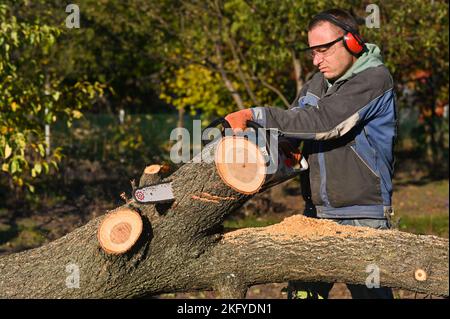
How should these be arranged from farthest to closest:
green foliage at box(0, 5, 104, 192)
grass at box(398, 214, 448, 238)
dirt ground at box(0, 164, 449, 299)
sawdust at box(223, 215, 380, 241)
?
grass at box(398, 214, 448, 238) → dirt ground at box(0, 164, 449, 299) → green foliage at box(0, 5, 104, 192) → sawdust at box(223, 215, 380, 241)

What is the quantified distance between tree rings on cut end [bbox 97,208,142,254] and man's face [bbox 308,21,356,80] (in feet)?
4.01

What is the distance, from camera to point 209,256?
3.69m

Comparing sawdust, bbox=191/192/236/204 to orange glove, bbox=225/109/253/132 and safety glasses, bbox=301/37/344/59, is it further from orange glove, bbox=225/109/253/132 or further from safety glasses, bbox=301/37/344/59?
safety glasses, bbox=301/37/344/59

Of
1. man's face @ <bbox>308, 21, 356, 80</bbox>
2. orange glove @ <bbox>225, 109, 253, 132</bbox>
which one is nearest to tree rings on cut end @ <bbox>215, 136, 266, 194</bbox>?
orange glove @ <bbox>225, 109, 253, 132</bbox>

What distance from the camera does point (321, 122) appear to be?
3582 millimetres

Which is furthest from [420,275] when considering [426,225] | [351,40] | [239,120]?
[426,225]

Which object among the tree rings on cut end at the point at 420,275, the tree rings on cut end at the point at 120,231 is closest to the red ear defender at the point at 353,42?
the tree rings on cut end at the point at 420,275

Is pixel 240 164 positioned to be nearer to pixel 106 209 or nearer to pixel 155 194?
pixel 155 194

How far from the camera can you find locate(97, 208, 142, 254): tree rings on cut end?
3.41 m

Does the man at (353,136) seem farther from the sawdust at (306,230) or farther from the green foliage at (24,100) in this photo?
the green foliage at (24,100)

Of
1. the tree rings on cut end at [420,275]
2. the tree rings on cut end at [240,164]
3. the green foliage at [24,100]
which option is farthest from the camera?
the green foliage at [24,100]

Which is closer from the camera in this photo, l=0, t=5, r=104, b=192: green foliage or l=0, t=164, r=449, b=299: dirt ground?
l=0, t=5, r=104, b=192: green foliage

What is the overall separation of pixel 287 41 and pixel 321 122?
21.7 feet

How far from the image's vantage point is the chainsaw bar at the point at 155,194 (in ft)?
11.2
